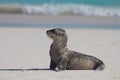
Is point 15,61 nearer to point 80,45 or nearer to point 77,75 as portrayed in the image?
point 77,75

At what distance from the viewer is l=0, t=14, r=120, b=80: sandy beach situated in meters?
9.12

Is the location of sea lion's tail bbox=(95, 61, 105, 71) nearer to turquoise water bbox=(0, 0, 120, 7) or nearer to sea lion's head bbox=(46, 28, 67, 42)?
sea lion's head bbox=(46, 28, 67, 42)

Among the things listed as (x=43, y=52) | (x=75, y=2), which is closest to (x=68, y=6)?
(x=75, y=2)

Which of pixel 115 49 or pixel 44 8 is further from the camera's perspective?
pixel 44 8

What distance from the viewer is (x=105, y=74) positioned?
30.9 ft

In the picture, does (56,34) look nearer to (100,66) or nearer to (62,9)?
(100,66)

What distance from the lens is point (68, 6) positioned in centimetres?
3328

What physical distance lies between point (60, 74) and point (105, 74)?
762 millimetres

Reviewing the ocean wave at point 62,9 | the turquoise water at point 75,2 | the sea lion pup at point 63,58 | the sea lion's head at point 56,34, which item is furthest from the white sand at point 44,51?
the turquoise water at point 75,2

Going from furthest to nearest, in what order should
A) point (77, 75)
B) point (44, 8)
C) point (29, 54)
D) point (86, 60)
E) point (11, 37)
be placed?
point (44, 8)
point (11, 37)
point (29, 54)
point (86, 60)
point (77, 75)

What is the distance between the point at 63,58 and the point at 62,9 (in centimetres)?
2261

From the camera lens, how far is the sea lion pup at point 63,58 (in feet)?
32.2

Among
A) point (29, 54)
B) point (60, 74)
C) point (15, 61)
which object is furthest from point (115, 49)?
point (60, 74)

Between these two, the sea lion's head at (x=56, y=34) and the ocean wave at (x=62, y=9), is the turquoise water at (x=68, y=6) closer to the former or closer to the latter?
the ocean wave at (x=62, y=9)
